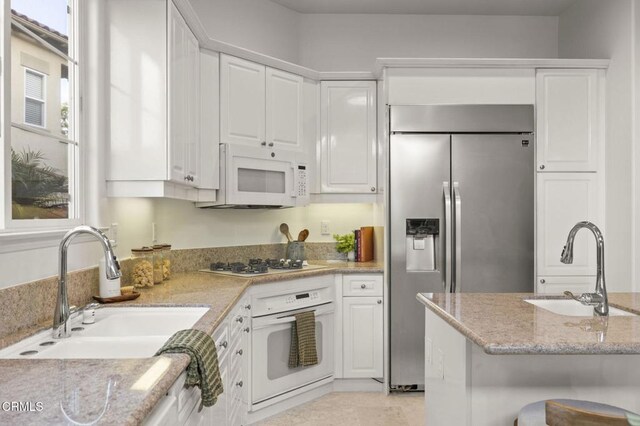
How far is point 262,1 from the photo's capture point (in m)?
3.89

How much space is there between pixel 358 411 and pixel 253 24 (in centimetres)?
293

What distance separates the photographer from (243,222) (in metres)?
3.86

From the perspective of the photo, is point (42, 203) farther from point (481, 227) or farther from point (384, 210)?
point (481, 227)

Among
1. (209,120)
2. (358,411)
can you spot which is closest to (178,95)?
(209,120)

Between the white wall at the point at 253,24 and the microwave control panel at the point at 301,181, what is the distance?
1026 mm

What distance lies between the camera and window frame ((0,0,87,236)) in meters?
1.62

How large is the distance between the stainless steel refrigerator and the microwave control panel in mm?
637

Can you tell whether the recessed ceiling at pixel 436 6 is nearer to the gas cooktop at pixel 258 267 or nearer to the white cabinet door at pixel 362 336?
the gas cooktop at pixel 258 267

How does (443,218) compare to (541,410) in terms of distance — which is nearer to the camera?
(541,410)

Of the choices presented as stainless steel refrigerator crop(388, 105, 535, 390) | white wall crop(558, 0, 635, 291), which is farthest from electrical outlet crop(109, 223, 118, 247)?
white wall crop(558, 0, 635, 291)

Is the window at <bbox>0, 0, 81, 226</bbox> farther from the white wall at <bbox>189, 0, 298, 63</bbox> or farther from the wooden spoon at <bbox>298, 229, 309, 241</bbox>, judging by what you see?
the wooden spoon at <bbox>298, 229, 309, 241</bbox>

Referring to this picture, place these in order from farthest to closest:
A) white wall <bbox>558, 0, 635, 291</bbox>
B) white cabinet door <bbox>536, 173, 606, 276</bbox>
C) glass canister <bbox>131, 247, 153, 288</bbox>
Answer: white cabinet door <bbox>536, 173, 606, 276</bbox> < white wall <bbox>558, 0, 635, 291</bbox> < glass canister <bbox>131, 247, 153, 288</bbox>

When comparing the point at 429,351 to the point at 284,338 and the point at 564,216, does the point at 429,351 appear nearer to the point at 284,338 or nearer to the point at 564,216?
the point at 284,338

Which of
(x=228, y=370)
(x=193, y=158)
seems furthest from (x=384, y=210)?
(x=228, y=370)
